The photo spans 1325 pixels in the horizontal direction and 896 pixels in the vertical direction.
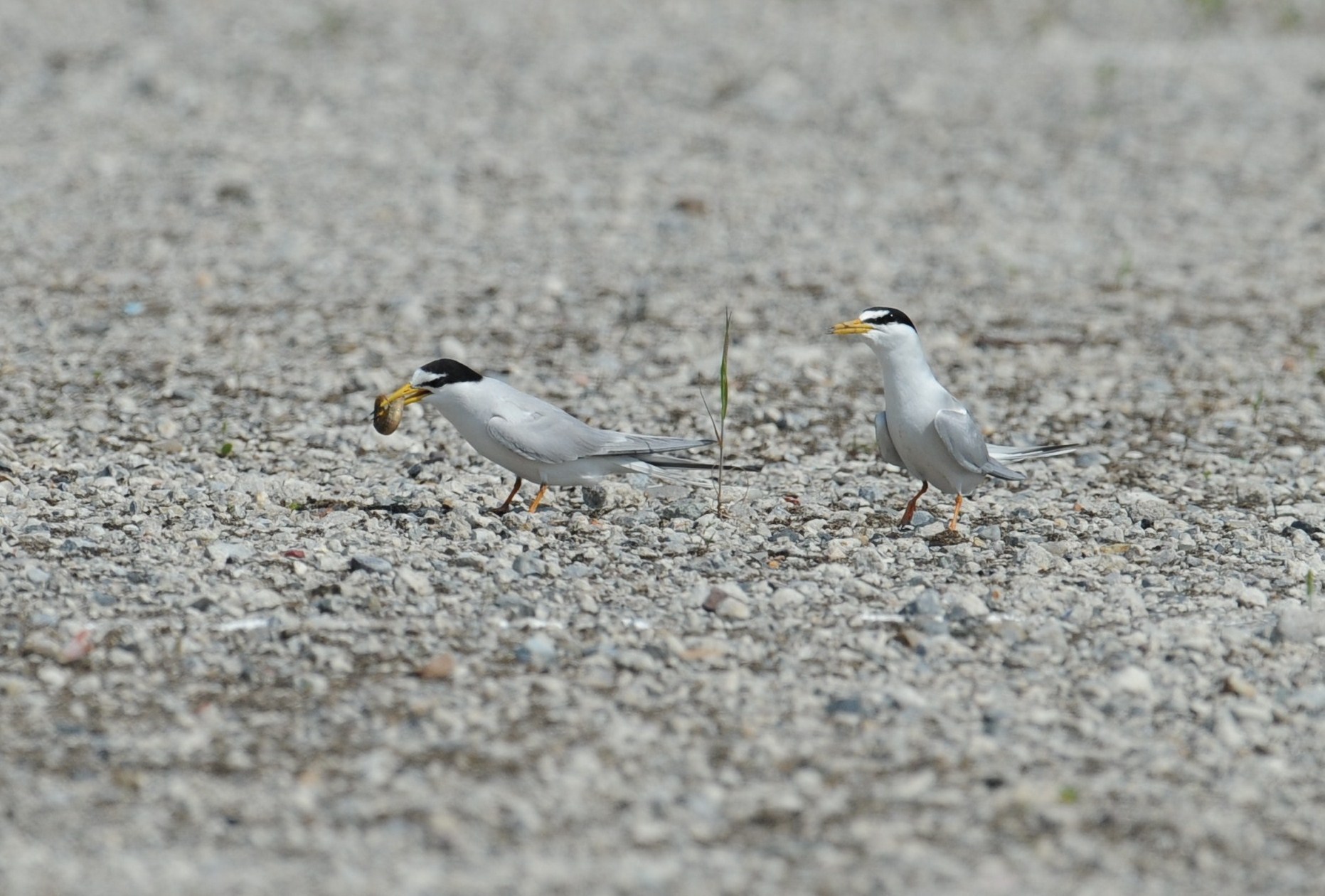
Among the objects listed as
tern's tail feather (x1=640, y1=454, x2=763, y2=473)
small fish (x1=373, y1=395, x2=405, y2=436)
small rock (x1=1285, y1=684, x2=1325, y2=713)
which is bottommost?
small rock (x1=1285, y1=684, x2=1325, y2=713)

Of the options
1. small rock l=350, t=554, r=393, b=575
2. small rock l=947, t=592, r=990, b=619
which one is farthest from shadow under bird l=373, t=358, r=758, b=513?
small rock l=947, t=592, r=990, b=619

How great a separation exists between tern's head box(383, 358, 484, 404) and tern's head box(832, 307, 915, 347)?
1577 millimetres

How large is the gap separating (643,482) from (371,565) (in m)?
1.74

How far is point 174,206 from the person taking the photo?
11422mm

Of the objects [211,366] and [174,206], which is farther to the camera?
[174,206]

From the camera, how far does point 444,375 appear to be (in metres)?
6.60

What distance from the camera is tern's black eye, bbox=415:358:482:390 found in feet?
21.6

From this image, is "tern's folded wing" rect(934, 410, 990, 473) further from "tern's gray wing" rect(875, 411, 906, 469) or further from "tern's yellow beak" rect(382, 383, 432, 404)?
"tern's yellow beak" rect(382, 383, 432, 404)

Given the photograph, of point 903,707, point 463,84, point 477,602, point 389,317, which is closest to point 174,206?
point 389,317

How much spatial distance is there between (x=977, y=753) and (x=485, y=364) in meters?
4.97

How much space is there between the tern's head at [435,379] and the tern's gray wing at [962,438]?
1957 mm

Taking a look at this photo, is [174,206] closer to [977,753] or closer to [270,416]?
[270,416]

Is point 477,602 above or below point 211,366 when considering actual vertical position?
below

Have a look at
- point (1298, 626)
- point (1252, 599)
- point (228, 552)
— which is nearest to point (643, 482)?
point (228, 552)
